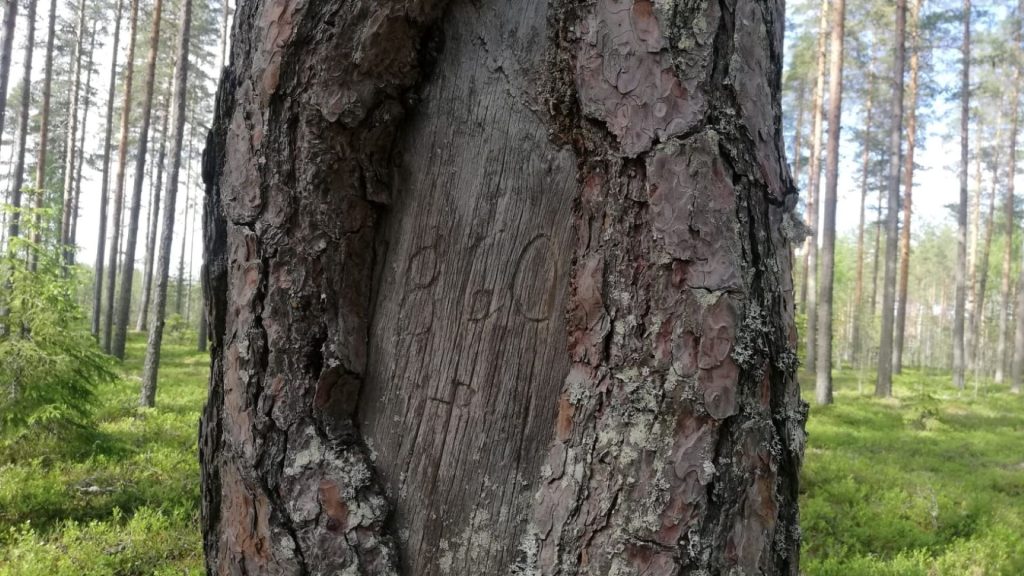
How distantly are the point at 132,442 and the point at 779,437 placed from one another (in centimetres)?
891

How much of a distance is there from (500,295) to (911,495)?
7.94 meters

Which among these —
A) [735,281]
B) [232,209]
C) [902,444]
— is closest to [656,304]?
[735,281]

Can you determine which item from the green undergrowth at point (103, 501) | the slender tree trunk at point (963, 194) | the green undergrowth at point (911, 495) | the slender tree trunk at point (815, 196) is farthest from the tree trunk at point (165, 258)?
the slender tree trunk at point (963, 194)

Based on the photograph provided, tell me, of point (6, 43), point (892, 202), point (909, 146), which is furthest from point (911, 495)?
point (909, 146)

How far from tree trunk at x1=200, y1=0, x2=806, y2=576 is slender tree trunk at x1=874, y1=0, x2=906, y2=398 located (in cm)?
1823

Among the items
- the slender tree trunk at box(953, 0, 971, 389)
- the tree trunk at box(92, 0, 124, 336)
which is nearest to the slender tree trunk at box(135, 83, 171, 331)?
the tree trunk at box(92, 0, 124, 336)

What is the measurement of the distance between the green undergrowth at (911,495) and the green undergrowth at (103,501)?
528cm

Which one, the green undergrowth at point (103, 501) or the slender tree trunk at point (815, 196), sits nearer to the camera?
the green undergrowth at point (103, 501)

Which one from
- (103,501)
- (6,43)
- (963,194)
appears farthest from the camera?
(963,194)

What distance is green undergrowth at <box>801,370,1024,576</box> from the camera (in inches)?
219

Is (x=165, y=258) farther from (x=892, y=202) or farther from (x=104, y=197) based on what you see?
(x=892, y=202)

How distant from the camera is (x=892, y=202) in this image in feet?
57.1

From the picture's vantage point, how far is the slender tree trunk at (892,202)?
1655 cm

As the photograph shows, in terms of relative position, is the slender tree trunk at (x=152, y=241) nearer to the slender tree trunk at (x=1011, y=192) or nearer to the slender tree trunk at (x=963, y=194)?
the slender tree trunk at (x=963, y=194)
